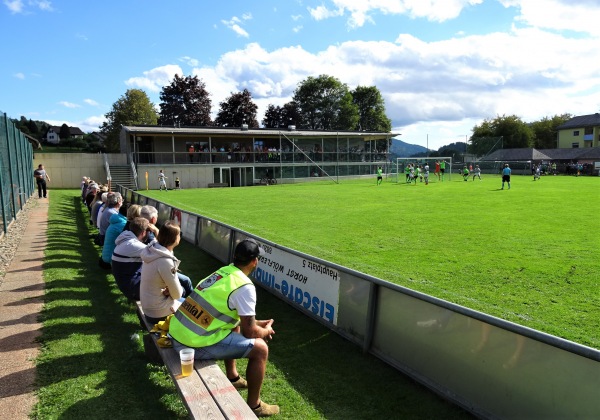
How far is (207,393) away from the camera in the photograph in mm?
3213

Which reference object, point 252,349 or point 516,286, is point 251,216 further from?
point 252,349

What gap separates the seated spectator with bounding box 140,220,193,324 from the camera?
15.1 feet

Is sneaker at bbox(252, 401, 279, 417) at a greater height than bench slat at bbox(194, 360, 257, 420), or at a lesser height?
lesser

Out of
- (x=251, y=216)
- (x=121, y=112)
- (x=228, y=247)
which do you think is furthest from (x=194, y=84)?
(x=228, y=247)

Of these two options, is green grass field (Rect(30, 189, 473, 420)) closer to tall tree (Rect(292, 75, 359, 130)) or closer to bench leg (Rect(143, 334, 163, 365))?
bench leg (Rect(143, 334, 163, 365))

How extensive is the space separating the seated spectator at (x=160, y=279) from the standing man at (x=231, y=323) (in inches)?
38.3

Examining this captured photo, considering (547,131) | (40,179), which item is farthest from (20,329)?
(547,131)

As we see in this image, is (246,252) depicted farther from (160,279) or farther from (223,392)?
(160,279)

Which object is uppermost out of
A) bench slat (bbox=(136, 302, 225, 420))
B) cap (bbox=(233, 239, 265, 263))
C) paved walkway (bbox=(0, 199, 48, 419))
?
cap (bbox=(233, 239, 265, 263))

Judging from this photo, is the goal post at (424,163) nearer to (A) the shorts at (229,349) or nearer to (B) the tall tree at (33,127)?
(A) the shorts at (229,349)

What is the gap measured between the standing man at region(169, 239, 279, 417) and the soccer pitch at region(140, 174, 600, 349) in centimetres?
359

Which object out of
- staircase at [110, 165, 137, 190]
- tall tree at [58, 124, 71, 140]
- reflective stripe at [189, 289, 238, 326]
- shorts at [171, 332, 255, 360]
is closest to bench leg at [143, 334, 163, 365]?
shorts at [171, 332, 255, 360]

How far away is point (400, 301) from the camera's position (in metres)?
4.53

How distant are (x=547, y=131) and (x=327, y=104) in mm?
45864
